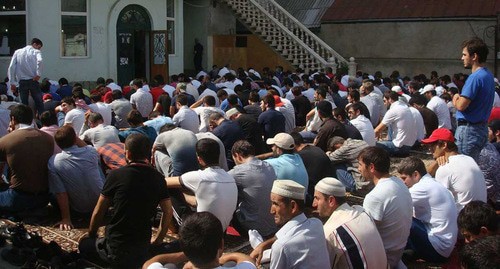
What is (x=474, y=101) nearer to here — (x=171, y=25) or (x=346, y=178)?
(x=346, y=178)

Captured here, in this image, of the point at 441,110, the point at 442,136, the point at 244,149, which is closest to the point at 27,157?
the point at 244,149

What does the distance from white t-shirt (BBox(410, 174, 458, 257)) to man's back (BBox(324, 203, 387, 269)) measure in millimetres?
1339

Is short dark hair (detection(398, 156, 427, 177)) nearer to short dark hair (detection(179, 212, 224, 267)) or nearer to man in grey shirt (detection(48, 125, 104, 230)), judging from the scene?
short dark hair (detection(179, 212, 224, 267))

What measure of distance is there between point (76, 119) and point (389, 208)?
21.2 ft

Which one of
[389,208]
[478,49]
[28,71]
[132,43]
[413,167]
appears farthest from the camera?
[132,43]

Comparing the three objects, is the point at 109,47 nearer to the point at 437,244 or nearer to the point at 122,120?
the point at 122,120

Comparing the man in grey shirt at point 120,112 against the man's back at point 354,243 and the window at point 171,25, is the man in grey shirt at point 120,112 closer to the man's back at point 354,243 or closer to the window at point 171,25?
the man's back at point 354,243

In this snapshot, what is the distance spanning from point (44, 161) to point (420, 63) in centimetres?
1981

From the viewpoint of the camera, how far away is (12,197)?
7820 millimetres

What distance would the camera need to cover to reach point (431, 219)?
22.2ft

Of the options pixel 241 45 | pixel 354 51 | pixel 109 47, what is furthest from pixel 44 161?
pixel 354 51

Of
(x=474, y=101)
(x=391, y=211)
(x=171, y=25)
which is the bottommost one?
(x=391, y=211)

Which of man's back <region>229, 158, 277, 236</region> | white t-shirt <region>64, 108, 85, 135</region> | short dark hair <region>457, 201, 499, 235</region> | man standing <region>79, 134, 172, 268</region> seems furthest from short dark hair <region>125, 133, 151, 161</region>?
white t-shirt <region>64, 108, 85, 135</region>

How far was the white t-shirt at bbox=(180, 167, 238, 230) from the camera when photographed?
6930 millimetres
